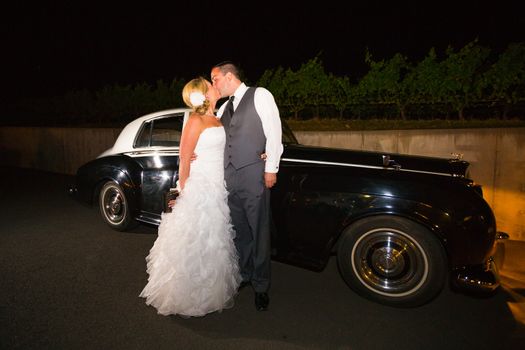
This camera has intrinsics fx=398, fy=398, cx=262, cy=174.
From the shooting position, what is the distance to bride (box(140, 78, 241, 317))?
324cm

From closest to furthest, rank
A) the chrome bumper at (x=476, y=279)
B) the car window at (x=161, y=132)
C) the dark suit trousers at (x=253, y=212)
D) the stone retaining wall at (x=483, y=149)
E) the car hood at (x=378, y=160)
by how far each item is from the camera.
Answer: the chrome bumper at (x=476, y=279), the dark suit trousers at (x=253, y=212), the car hood at (x=378, y=160), the car window at (x=161, y=132), the stone retaining wall at (x=483, y=149)

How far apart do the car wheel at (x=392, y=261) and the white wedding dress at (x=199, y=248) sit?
1056 mm

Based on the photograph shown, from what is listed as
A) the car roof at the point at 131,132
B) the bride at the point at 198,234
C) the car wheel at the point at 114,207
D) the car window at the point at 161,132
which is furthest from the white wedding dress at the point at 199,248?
the car wheel at the point at 114,207

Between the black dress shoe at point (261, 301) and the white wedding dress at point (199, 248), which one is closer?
the white wedding dress at point (199, 248)

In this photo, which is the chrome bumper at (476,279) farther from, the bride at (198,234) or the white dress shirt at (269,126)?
the bride at (198,234)

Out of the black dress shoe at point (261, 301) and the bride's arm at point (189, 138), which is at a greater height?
the bride's arm at point (189, 138)

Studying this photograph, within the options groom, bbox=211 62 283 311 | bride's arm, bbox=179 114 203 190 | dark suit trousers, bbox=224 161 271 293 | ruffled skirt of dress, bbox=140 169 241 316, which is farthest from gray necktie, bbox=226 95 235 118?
ruffled skirt of dress, bbox=140 169 241 316

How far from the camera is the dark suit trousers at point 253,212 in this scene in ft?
10.9

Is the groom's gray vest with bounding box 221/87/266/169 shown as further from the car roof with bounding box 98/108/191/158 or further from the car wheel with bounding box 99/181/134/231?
the car wheel with bounding box 99/181/134/231

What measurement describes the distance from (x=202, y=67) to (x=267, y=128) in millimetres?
15114

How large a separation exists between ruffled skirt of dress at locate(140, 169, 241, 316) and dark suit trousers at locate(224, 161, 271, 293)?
0.35 ft

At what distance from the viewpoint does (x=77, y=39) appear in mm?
19422

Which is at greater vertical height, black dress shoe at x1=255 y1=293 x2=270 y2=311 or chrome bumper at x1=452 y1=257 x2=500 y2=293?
chrome bumper at x1=452 y1=257 x2=500 y2=293

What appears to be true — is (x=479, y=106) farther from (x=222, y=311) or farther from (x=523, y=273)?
(x=222, y=311)
